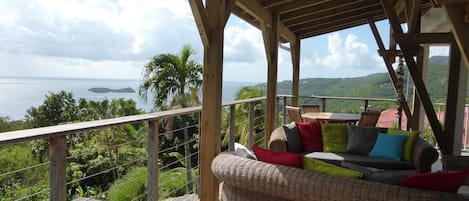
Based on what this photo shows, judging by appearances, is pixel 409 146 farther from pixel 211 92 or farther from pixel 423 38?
pixel 211 92

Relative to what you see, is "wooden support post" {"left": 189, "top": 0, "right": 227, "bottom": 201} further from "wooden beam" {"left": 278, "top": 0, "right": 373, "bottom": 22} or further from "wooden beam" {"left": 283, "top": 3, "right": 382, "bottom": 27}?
"wooden beam" {"left": 283, "top": 3, "right": 382, "bottom": 27}

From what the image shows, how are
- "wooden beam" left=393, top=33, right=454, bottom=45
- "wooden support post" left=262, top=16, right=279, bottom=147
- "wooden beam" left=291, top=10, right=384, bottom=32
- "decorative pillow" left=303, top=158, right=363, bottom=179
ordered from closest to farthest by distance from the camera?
"decorative pillow" left=303, top=158, right=363, bottom=179, "wooden beam" left=393, top=33, right=454, bottom=45, "wooden support post" left=262, top=16, right=279, bottom=147, "wooden beam" left=291, top=10, right=384, bottom=32

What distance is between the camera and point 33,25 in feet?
77.2

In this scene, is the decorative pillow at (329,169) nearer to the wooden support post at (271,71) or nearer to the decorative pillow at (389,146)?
the decorative pillow at (389,146)

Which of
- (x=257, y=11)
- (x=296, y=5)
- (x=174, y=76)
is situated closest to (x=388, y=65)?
(x=296, y=5)

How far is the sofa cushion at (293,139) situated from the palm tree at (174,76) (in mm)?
8452

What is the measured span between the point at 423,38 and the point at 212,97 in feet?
9.06

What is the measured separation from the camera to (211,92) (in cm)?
314

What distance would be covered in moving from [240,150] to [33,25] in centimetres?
2560

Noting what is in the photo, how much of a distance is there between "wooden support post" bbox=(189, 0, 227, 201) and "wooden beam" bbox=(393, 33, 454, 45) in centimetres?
236

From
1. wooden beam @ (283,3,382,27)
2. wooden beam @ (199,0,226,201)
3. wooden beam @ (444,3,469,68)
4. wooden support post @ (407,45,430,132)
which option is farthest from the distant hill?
wooden beam @ (199,0,226,201)

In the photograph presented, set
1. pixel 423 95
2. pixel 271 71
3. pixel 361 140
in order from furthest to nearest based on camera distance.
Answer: pixel 271 71 < pixel 423 95 < pixel 361 140

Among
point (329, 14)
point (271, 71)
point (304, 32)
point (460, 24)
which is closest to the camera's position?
point (460, 24)

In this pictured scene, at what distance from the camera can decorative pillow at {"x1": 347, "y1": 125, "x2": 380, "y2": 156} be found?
13.5 ft
